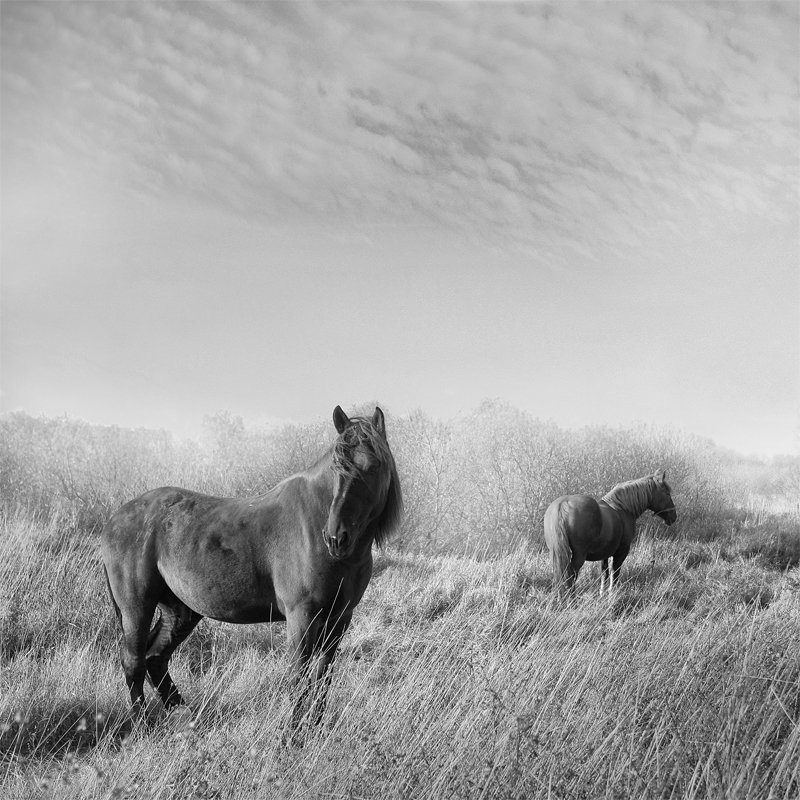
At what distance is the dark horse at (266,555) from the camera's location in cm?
346

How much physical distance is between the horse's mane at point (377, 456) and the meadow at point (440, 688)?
2.45 feet

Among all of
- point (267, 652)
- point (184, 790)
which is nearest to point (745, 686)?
point (184, 790)

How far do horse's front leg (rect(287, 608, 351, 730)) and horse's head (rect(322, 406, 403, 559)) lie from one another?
17.9 inches

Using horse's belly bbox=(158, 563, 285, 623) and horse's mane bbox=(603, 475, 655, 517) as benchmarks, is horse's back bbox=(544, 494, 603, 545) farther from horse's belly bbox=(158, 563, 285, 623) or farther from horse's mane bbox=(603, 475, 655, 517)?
horse's belly bbox=(158, 563, 285, 623)

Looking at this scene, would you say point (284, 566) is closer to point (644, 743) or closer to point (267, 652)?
point (644, 743)

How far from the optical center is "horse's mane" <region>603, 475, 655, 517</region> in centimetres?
1002

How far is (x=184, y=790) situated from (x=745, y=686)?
9.38ft

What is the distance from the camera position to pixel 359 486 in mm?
3395

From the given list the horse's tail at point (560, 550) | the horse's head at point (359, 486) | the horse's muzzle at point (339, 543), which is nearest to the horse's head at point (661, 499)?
the horse's tail at point (560, 550)

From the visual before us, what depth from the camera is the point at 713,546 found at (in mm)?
14125

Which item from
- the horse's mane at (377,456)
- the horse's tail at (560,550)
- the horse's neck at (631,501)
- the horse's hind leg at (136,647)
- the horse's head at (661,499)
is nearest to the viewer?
the horse's mane at (377,456)

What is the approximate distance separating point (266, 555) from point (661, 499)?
327 inches

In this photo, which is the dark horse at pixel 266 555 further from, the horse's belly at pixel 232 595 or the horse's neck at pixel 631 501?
the horse's neck at pixel 631 501

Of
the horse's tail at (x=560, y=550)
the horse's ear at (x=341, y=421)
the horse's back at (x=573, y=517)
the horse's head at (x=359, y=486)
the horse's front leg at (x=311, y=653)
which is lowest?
the horse's tail at (x=560, y=550)
